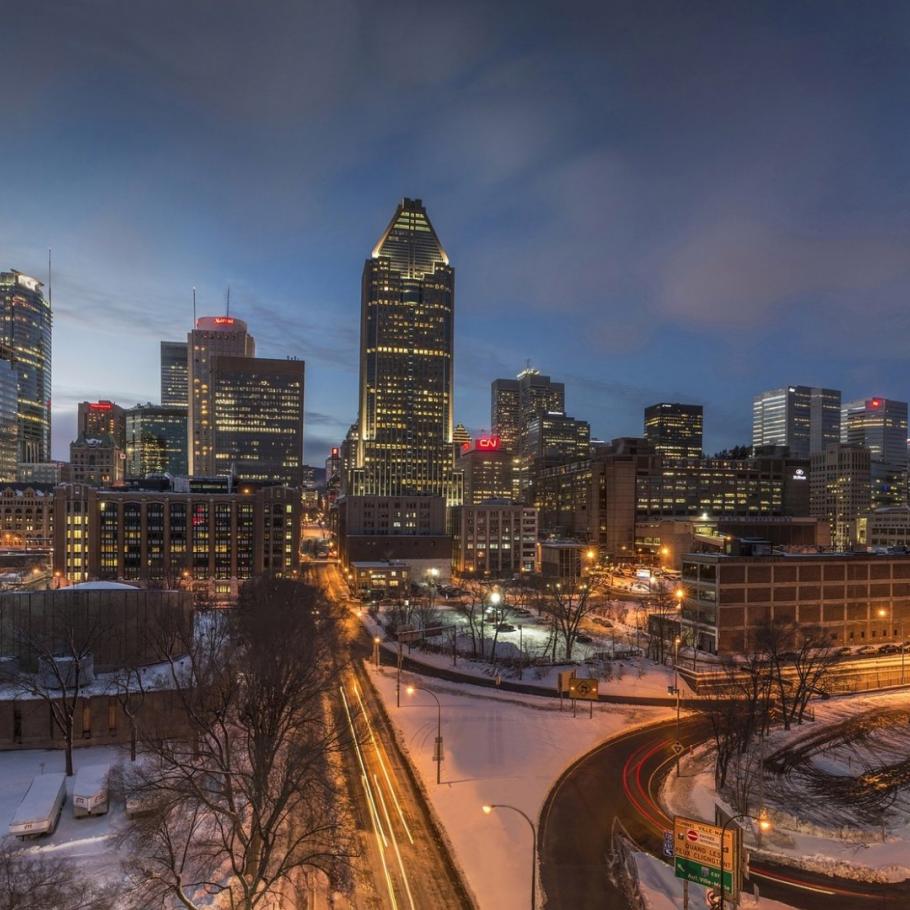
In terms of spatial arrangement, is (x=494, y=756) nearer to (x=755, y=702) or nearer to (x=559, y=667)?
(x=755, y=702)

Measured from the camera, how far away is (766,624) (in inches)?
2584

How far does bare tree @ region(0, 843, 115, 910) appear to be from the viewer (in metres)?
20.1

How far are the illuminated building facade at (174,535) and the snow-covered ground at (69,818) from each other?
235ft

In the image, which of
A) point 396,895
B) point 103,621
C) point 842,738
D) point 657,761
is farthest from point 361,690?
point 842,738

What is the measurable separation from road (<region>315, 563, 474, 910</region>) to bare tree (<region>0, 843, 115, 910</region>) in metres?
10.6

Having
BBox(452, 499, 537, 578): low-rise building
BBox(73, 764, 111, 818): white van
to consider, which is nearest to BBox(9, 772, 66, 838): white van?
BBox(73, 764, 111, 818): white van

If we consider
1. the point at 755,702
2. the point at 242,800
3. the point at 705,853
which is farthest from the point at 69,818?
the point at 755,702

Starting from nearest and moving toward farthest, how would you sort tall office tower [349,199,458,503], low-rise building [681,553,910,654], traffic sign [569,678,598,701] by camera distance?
traffic sign [569,678,598,701] → low-rise building [681,553,910,654] → tall office tower [349,199,458,503]

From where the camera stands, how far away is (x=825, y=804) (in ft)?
124

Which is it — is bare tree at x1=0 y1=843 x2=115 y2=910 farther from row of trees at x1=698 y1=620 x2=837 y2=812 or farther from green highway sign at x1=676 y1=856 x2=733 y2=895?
row of trees at x1=698 y1=620 x2=837 y2=812

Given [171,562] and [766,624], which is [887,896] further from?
[171,562]

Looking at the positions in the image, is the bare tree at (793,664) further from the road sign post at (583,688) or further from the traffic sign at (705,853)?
the traffic sign at (705,853)

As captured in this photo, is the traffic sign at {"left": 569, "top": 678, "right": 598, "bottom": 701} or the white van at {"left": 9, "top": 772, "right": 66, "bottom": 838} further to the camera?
the traffic sign at {"left": 569, "top": 678, "right": 598, "bottom": 701}

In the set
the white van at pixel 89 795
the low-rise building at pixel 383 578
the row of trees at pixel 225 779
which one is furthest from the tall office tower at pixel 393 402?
the white van at pixel 89 795
